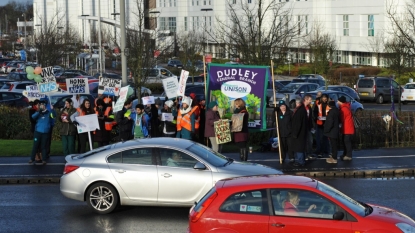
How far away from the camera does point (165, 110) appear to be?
22.0m

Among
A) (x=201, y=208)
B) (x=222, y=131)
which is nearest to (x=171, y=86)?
(x=222, y=131)

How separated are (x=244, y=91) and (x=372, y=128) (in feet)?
16.9

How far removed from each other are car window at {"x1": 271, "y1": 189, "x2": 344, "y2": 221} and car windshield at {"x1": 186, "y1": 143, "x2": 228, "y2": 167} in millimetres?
4132

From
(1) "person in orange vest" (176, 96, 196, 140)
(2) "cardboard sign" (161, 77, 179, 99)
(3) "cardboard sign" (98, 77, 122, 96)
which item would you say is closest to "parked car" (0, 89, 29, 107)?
(3) "cardboard sign" (98, 77, 122, 96)

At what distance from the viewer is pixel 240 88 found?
2031 cm

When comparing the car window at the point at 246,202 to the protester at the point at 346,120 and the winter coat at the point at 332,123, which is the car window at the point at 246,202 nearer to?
the winter coat at the point at 332,123

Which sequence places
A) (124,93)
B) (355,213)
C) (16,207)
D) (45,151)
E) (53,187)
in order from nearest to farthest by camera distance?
(355,213) → (16,207) → (53,187) → (45,151) → (124,93)

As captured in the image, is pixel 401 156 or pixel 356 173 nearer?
pixel 356 173

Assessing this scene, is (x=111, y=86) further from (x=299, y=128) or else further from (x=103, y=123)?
(x=299, y=128)

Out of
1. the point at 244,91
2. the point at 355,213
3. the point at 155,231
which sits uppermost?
the point at 244,91

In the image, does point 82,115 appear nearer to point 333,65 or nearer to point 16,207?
point 16,207

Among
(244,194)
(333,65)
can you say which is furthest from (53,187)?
(333,65)

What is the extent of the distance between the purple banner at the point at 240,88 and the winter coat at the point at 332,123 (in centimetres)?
199

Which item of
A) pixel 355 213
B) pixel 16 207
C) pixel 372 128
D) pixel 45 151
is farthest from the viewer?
pixel 372 128
